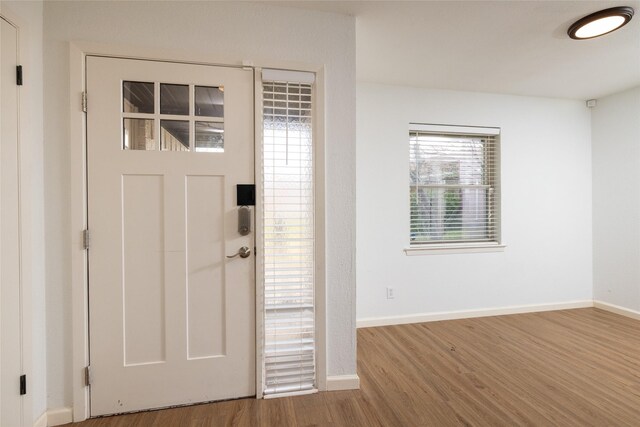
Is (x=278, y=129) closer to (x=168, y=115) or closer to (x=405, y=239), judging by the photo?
(x=168, y=115)

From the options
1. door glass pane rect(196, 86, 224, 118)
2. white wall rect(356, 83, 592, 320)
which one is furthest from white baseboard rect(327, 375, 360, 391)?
door glass pane rect(196, 86, 224, 118)

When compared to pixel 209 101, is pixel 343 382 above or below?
below

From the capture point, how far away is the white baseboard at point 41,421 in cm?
155

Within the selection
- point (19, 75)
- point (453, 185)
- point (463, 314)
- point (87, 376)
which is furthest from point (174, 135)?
point (463, 314)

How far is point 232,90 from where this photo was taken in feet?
5.96

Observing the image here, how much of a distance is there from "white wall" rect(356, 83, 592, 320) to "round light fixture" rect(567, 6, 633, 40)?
118 cm

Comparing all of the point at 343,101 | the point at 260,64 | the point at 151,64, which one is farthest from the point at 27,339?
the point at 343,101

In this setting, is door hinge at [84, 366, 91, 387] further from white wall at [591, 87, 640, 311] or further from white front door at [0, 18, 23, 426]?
white wall at [591, 87, 640, 311]

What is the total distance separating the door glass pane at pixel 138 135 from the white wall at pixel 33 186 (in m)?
0.42

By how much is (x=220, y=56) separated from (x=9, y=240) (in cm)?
147

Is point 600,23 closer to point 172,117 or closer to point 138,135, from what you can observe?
point 172,117

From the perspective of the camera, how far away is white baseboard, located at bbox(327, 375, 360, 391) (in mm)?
1930

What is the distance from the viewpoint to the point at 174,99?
5.81ft

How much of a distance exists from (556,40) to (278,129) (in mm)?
2307
